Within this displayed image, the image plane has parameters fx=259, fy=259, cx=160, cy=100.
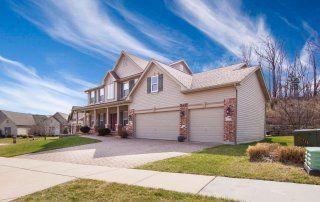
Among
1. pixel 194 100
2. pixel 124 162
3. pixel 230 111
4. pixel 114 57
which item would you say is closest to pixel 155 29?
pixel 194 100

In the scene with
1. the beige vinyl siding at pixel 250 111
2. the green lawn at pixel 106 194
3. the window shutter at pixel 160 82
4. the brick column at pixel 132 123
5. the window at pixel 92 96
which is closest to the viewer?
the green lawn at pixel 106 194

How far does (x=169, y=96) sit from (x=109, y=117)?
39.4 feet

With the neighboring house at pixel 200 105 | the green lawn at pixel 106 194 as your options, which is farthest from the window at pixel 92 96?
the green lawn at pixel 106 194

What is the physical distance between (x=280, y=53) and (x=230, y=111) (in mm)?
29834

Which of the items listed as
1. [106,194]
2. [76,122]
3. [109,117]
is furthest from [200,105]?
[76,122]

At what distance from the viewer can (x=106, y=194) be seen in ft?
19.8

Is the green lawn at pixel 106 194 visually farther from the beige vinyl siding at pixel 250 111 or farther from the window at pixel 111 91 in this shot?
the window at pixel 111 91

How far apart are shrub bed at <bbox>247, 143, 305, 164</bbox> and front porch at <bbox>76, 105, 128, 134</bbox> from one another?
17.8 m

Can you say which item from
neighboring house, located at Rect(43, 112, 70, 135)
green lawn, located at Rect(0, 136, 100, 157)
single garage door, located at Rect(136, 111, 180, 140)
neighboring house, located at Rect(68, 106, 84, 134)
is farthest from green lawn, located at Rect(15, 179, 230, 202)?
neighboring house, located at Rect(43, 112, 70, 135)

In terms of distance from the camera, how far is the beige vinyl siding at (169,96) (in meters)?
17.6

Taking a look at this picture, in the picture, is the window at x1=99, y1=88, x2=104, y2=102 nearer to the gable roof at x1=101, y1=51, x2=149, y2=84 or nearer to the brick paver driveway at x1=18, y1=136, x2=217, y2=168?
the gable roof at x1=101, y1=51, x2=149, y2=84

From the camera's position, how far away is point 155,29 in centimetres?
1852

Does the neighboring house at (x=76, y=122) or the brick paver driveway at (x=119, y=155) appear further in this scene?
the neighboring house at (x=76, y=122)

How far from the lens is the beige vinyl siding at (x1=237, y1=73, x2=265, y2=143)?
1745cm
